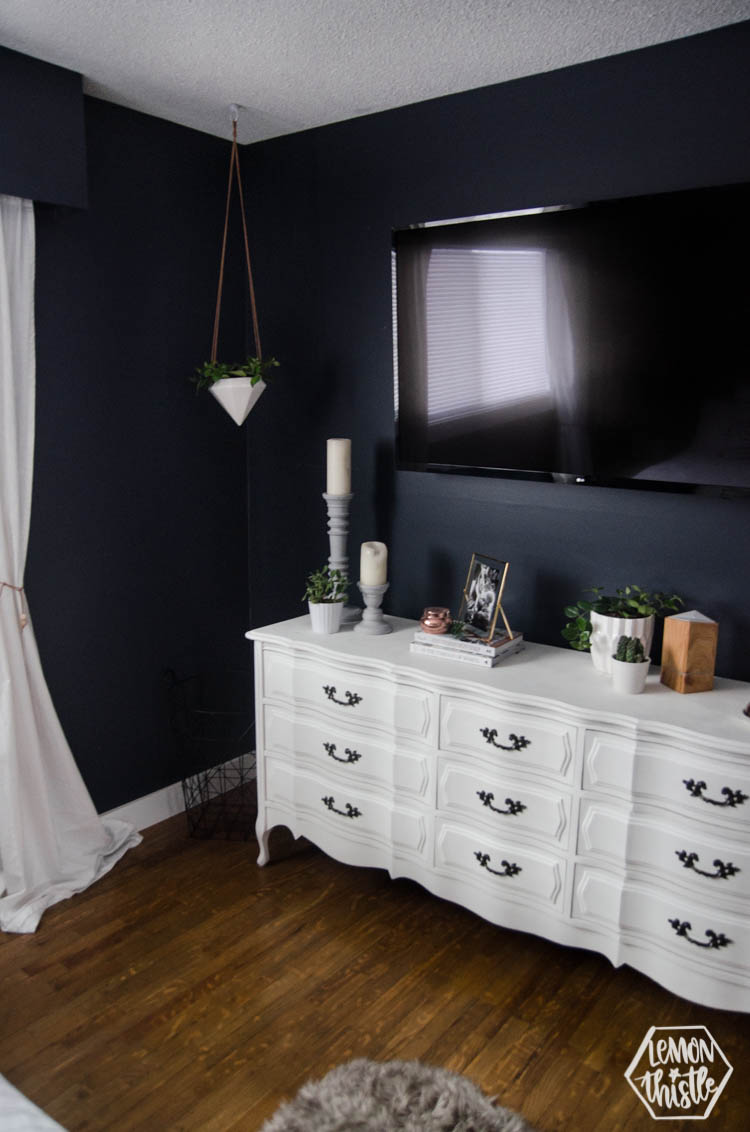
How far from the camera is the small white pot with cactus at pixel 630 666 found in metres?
2.13

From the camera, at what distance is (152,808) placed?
3.05 metres

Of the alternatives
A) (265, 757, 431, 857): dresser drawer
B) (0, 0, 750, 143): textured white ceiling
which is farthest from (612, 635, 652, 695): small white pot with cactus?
(0, 0, 750, 143): textured white ceiling

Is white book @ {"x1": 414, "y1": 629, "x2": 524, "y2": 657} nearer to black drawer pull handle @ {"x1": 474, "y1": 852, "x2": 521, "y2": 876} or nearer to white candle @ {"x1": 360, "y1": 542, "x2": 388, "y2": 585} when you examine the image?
white candle @ {"x1": 360, "y1": 542, "x2": 388, "y2": 585}

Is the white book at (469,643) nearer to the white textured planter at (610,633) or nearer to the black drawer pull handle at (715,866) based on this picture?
the white textured planter at (610,633)

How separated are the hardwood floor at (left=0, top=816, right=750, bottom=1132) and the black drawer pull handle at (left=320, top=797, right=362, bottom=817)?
261 mm

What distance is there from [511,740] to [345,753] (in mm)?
549

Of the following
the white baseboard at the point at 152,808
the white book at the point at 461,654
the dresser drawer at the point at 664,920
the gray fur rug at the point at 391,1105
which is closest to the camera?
the gray fur rug at the point at 391,1105

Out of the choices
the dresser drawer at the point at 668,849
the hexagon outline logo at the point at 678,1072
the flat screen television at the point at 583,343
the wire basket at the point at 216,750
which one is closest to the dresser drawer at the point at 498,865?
the dresser drawer at the point at 668,849

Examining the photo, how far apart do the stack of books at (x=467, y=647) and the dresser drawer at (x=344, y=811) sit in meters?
0.45

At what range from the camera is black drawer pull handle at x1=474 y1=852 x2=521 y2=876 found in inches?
88.7

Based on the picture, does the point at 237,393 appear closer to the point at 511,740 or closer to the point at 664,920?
the point at 511,740


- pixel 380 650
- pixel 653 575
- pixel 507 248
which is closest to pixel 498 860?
pixel 380 650

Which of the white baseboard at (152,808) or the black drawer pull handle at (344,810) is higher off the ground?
the black drawer pull handle at (344,810)

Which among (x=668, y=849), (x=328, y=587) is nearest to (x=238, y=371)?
(x=328, y=587)
